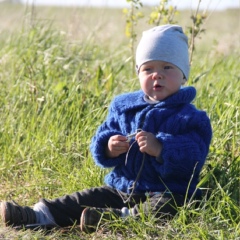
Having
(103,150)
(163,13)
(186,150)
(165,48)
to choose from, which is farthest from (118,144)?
(163,13)

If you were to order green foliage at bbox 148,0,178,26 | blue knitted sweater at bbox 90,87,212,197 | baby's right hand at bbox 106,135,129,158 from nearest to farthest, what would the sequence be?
1. blue knitted sweater at bbox 90,87,212,197
2. baby's right hand at bbox 106,135,129,158
3. green foliage at bbox 148,0,178,26

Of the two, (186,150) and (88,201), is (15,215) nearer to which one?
(88,201)

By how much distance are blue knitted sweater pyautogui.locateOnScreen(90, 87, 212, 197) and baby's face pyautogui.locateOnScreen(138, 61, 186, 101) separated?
0.05 metres

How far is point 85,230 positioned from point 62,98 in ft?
5.68

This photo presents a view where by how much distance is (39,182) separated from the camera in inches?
189

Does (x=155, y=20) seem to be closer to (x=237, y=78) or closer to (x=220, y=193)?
(x=237, y=78)

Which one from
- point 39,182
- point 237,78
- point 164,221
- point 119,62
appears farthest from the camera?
point 119,62

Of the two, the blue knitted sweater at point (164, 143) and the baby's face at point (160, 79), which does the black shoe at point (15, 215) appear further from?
the baby's face at point (160, 79)

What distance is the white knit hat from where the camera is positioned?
14.1 ft

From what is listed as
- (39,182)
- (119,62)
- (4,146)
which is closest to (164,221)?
(39,182)

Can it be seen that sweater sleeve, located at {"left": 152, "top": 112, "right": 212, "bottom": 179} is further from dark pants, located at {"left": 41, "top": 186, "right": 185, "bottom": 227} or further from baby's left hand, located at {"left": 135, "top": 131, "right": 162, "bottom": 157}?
dark pants, located at {"left": 41, "top": 186, "right": 185, "bottom": 227}

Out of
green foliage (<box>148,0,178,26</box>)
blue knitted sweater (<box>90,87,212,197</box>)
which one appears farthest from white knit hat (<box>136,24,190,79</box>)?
green foliage (<box>148,0,178,26</box>)

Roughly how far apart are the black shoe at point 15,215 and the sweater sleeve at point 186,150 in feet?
2.28

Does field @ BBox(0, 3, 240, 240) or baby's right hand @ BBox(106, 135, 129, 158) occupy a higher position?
baby's right hand @ BBox(106, 135, 129, 158)
